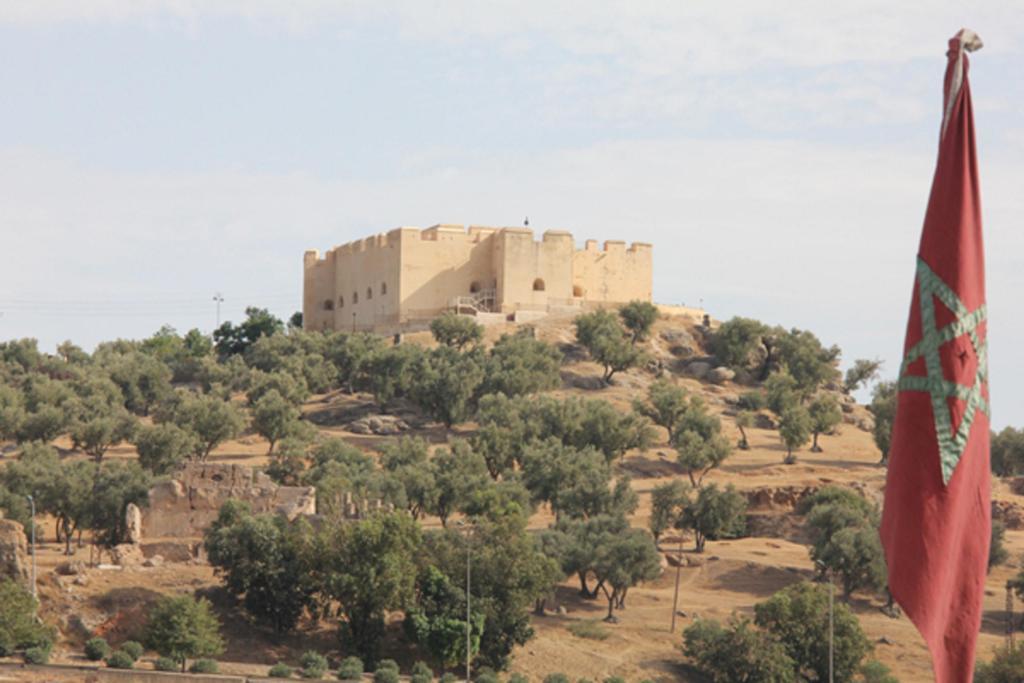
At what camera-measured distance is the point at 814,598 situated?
157ft

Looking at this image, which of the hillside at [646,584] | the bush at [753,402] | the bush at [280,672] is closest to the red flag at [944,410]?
the bush at [280,672]

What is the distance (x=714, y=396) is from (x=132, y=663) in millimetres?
51143

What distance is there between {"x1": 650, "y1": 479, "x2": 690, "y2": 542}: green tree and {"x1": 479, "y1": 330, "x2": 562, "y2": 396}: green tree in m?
19.8

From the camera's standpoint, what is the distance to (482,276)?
3826 inches

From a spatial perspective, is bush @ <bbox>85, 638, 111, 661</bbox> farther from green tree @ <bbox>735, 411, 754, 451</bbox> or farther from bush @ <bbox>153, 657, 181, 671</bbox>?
green tree @ <bbox>735, 411, 754, 451</bbox>

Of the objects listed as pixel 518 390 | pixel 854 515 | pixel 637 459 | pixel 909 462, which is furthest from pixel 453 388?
pixel 909 462

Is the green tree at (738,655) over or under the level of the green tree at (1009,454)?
under

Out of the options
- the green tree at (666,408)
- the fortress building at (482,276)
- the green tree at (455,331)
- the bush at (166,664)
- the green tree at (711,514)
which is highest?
the fortress building at (482,276)

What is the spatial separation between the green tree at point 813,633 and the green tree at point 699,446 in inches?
787

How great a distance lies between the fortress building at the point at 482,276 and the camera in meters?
95.5

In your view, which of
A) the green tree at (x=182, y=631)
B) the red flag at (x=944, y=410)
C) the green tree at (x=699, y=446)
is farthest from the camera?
the green tree at (x=699, y=446)

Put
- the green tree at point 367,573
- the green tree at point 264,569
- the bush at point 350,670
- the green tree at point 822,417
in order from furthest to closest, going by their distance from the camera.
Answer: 1. the green tree at point 822,417
2. the green tree at point 264,569
3. the green tree at point 367,573
4. the bush at point 350,670

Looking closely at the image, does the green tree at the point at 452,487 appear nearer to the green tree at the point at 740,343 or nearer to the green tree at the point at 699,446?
the green tree at the point at 699,446

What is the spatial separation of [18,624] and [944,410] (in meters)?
35.3
